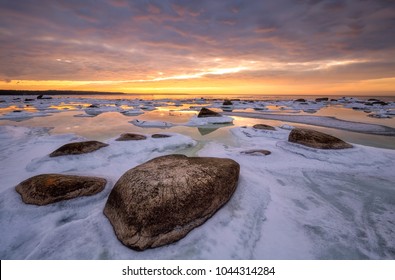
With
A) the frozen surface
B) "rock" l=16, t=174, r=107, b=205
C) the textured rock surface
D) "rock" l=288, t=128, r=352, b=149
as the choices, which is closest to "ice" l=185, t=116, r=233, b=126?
the textured rock surface

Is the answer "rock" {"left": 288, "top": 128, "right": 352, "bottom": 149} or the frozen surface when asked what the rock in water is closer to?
the frozen surface

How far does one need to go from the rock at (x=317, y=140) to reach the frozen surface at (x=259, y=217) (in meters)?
0.75

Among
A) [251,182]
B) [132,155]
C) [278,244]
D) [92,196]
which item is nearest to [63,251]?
[92,196]

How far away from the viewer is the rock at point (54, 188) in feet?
12.8

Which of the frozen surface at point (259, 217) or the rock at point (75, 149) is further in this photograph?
the rock at point (75, 149)

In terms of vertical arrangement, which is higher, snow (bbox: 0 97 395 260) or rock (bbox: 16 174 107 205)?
rock (bbox: 16 174 107 205)

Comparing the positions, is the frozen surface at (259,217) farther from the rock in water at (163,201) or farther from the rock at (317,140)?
the rock at (317,140)

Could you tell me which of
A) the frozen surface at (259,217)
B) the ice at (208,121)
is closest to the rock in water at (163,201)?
the frozen surface at (259,217)

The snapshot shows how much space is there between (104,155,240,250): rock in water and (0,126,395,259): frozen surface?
0.47ft

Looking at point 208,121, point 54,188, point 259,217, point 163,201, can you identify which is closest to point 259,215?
point 259,217

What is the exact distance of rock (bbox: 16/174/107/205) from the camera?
12.8ft

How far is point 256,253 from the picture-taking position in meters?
2.81

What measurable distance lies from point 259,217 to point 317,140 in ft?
16.4

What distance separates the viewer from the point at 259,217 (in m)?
3.56
